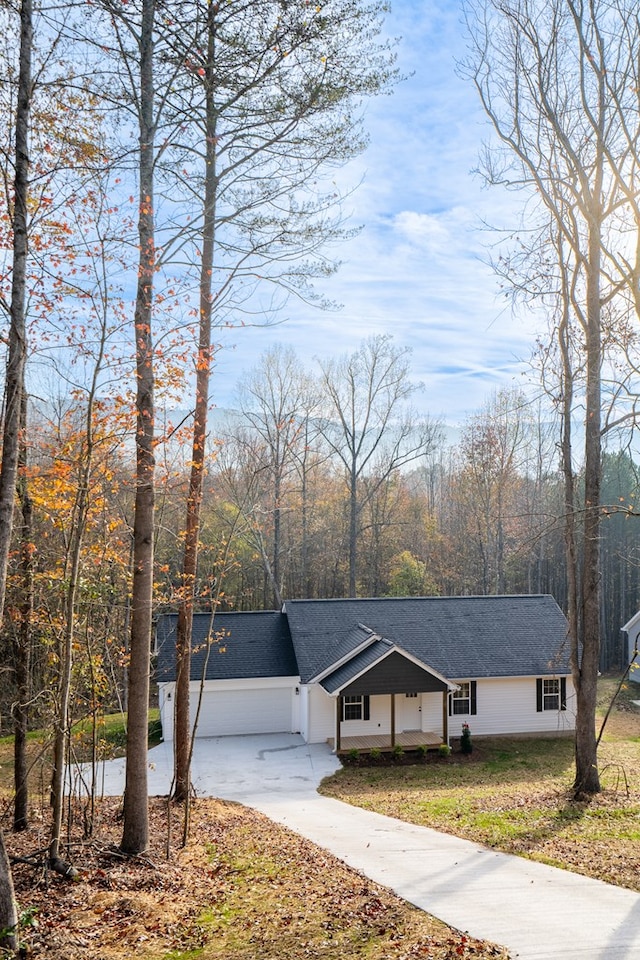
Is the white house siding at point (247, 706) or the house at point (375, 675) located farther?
the white house siding at point (247, 706)

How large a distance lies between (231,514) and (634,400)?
1958 cm

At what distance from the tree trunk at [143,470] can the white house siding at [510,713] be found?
13735mm

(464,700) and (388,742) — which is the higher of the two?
(464,700)

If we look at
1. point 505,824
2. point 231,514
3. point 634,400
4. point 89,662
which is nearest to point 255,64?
point 634,400

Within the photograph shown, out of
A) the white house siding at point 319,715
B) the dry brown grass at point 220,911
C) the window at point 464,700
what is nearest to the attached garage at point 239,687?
the white house siding at point 319,715

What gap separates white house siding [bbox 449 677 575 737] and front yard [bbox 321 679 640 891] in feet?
1.95

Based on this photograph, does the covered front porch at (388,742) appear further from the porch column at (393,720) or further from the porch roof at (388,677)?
the porch roof at (388,677)

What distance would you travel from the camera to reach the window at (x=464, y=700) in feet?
64.4

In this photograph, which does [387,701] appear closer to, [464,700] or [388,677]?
[388,677]

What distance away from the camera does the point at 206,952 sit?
517 centimetres

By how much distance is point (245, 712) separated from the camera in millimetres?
19672

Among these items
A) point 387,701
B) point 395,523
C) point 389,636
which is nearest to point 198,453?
point 387,701

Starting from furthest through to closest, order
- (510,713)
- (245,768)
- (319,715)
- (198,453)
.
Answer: (510,713)
(319,715)
(245,768)
(198,453)

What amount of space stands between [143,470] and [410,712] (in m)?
14.5
